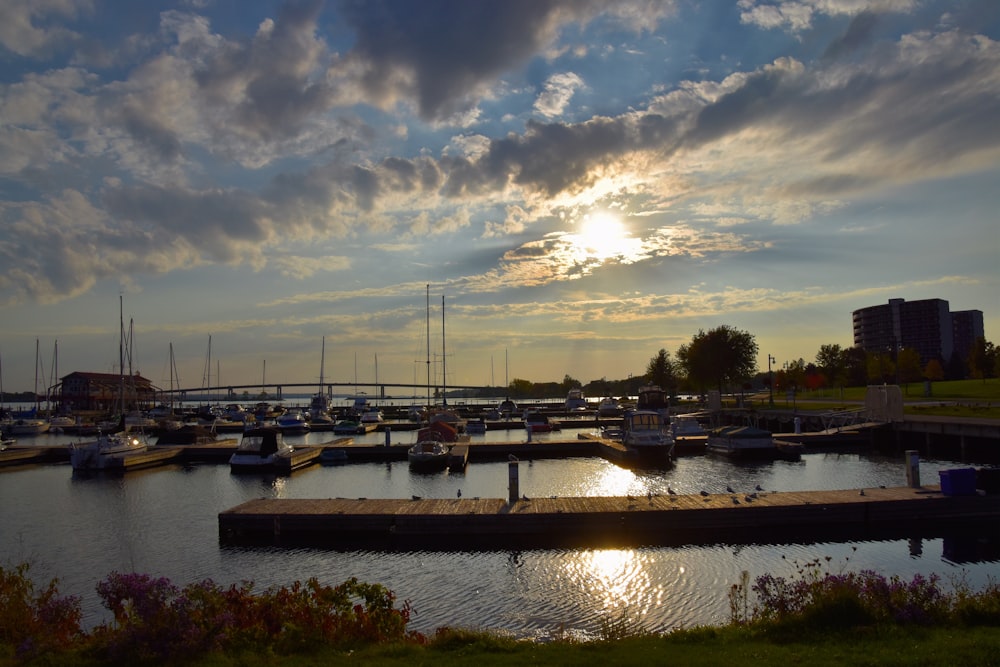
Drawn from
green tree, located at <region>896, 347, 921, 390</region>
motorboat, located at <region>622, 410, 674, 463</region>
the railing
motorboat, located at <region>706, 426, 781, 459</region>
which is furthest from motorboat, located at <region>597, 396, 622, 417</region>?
motorboat, located at <region>706, 426, 781, 459</region>

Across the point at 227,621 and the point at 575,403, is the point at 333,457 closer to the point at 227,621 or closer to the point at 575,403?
the point at 227,621

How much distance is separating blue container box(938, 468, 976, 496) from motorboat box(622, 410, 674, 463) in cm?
2376

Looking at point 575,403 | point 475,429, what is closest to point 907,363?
point 575,403

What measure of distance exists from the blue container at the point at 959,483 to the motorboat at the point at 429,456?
103 feet

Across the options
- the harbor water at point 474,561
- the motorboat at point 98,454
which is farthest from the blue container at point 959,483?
A: the motorboat at point 98,454

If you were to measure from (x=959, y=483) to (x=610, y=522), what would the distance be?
1410 cm

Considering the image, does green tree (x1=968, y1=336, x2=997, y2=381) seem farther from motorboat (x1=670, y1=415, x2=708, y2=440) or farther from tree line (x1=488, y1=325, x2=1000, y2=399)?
motorboat (x1=670, y1=415, x2=708, y2=440)

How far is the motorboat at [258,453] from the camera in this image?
161ft

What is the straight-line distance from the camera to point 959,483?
27203 millimetres

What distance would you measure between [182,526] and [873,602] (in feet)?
93.1

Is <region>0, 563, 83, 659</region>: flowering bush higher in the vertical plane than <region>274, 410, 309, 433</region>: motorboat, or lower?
higher

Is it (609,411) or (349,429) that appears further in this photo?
(609,411)

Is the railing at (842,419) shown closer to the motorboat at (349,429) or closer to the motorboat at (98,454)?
the motorboat at (349,429)

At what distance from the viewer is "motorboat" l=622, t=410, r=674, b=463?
50500mm
